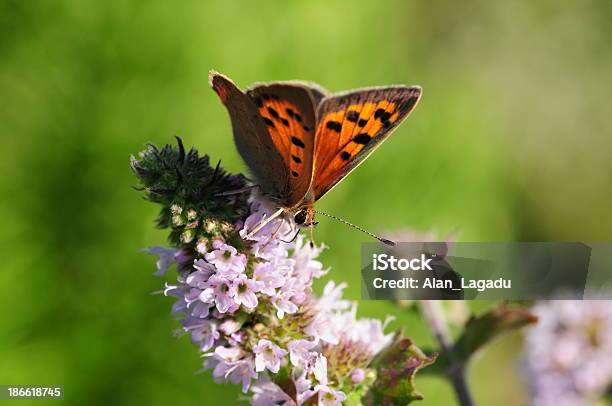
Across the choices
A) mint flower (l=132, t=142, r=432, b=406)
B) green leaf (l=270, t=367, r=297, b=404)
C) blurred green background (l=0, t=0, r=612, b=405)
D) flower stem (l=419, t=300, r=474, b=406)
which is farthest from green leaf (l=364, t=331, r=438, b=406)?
blurred green background (l=0, t=0, r=612, b=405)

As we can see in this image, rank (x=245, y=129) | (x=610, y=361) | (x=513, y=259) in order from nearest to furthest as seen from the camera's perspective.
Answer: (x=245, y=129)
(x=513, y=259)
(x=610, y=361)

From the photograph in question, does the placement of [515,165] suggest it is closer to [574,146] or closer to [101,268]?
[574,146]

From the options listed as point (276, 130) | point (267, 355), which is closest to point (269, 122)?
point (276, 130)

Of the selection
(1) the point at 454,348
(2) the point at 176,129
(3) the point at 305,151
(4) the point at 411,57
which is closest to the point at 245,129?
(3) the point at 305,151

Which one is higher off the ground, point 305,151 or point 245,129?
point 245,129

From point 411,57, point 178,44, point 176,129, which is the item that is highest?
point 411,57
